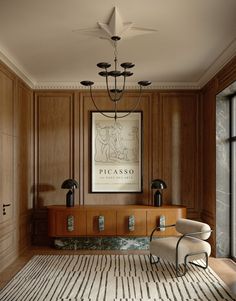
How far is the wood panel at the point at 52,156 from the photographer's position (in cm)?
643

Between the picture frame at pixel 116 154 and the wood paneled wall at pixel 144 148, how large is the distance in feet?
0.30

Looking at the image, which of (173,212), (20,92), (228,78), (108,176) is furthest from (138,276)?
(20,92)

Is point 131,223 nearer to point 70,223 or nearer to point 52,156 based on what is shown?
point 70,223

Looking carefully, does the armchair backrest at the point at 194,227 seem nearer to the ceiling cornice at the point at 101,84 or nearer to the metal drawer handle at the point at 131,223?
the metal drawer handle at the point at 131,223

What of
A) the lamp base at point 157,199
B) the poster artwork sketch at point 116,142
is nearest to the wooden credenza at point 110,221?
the lamp base at point 157,199

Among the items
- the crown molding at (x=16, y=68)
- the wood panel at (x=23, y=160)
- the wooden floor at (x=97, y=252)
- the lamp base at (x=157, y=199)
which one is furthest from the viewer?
the lamp base at (x=157, y=199)

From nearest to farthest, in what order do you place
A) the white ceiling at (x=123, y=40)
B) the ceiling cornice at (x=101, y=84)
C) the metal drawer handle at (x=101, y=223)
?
the white ceiling at (x=123, y=40), the ceiling cornice at (x=101, y=84), the metal drawer handle at (x=101, y=223)

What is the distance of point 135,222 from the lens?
5.93 meters

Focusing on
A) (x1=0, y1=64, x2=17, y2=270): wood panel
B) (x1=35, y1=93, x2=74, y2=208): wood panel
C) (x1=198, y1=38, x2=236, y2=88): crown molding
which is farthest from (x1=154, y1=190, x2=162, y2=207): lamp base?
(x1=0, y1=64, x2=17, y2=270): wood panel

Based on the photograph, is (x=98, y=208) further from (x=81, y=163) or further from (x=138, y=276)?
(x=138, y=276)

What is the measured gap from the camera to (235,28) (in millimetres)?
3904

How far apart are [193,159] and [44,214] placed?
2766 millimetres

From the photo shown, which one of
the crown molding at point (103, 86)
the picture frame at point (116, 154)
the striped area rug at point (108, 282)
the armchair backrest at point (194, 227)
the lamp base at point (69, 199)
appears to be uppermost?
the crown molding at point (103, 86)

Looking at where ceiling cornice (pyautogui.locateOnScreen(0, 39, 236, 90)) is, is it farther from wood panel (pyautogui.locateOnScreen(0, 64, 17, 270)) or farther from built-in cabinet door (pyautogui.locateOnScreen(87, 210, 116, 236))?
built-in cabinet door (pyautogui.locateOnScreen(87, 210, 116, 236))
